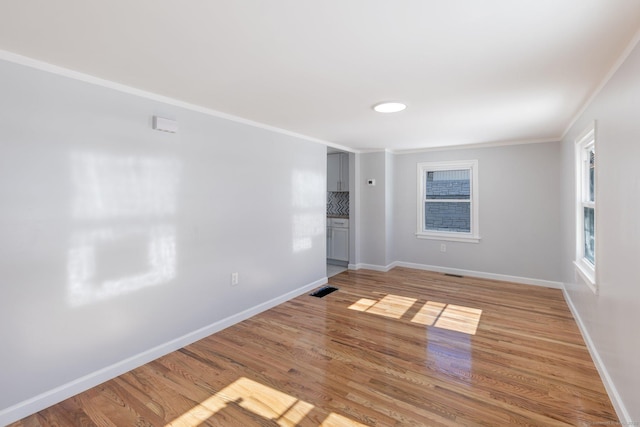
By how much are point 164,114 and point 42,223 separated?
1202 mm

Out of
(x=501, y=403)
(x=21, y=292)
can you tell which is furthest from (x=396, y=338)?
(x=21, y=292)

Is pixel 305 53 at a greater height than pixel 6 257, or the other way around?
pixel 305 53

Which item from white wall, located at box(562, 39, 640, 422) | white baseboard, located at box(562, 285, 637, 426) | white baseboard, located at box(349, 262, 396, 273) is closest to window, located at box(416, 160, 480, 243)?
white baseboard, located at box(349, 262, 396, 273)

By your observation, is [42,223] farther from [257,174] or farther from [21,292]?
[257,174]

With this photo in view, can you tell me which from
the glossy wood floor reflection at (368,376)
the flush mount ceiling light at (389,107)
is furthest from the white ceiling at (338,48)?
the glossy wood floor reflection at (368,376)

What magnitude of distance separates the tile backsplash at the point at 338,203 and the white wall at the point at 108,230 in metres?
2.90

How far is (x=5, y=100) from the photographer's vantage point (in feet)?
6.09

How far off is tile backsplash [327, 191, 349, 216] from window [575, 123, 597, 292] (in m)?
3.59

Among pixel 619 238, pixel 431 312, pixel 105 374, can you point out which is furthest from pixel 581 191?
pixel 105 374

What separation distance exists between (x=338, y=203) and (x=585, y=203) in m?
4.02

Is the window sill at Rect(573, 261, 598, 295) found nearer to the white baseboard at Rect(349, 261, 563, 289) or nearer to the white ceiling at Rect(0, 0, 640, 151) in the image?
the white ceiling at Rect(0, 0, 640, 151)

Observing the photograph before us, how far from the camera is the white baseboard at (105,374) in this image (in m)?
1.93

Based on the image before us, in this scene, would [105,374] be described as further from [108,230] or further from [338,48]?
[338,48]

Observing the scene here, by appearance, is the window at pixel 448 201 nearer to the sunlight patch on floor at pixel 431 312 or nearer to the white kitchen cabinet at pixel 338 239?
the white kitchen cabinet at pixel 338 239
